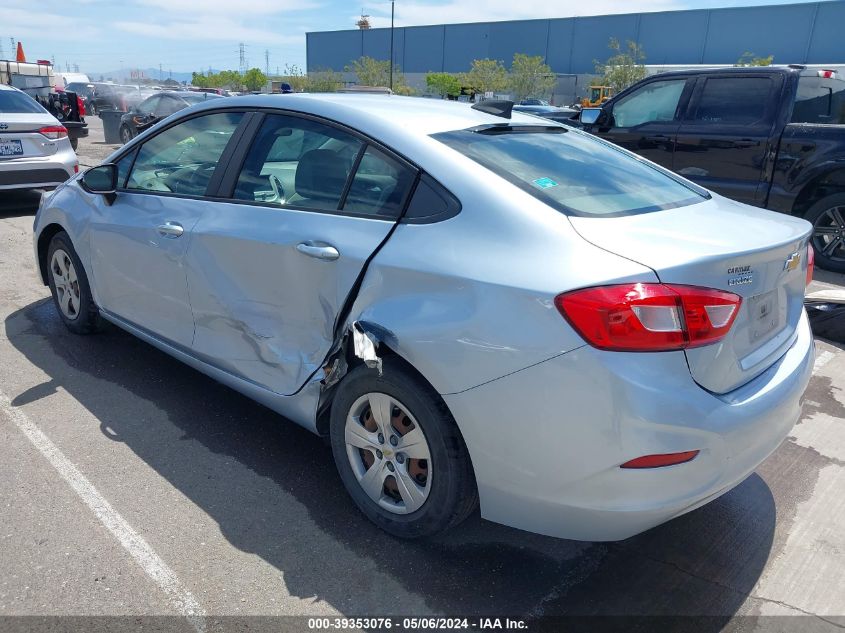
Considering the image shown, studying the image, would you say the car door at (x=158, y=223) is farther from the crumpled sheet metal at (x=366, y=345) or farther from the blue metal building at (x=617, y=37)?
the blue metal building at (x=617, y=37)

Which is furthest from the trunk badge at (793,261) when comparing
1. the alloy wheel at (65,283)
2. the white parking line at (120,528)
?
the alloy wheel at (65,283)

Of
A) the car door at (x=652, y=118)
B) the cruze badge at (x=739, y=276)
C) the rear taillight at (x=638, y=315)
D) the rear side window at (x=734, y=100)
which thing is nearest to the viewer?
the rear taillight at (x=638, y=315)

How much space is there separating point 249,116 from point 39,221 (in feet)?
7.62

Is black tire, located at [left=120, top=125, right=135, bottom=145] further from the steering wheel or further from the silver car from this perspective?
the steering wheel

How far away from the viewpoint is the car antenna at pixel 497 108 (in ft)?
11.0

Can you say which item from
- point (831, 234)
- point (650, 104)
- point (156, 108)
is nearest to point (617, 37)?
point (156, 108)

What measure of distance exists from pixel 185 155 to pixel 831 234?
642 cm

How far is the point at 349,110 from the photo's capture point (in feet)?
9.89

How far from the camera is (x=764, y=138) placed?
23.4 feet

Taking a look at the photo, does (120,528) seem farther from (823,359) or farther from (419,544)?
(823,359)

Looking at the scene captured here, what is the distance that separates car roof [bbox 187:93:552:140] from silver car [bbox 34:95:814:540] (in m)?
0.02

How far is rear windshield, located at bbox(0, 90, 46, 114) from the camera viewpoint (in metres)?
8.81

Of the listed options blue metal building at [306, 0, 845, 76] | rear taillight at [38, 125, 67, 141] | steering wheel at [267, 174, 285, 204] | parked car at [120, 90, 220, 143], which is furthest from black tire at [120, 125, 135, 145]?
blue metal building at [306, 0, 845, 76]

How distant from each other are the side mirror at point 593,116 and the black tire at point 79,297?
627 cm
